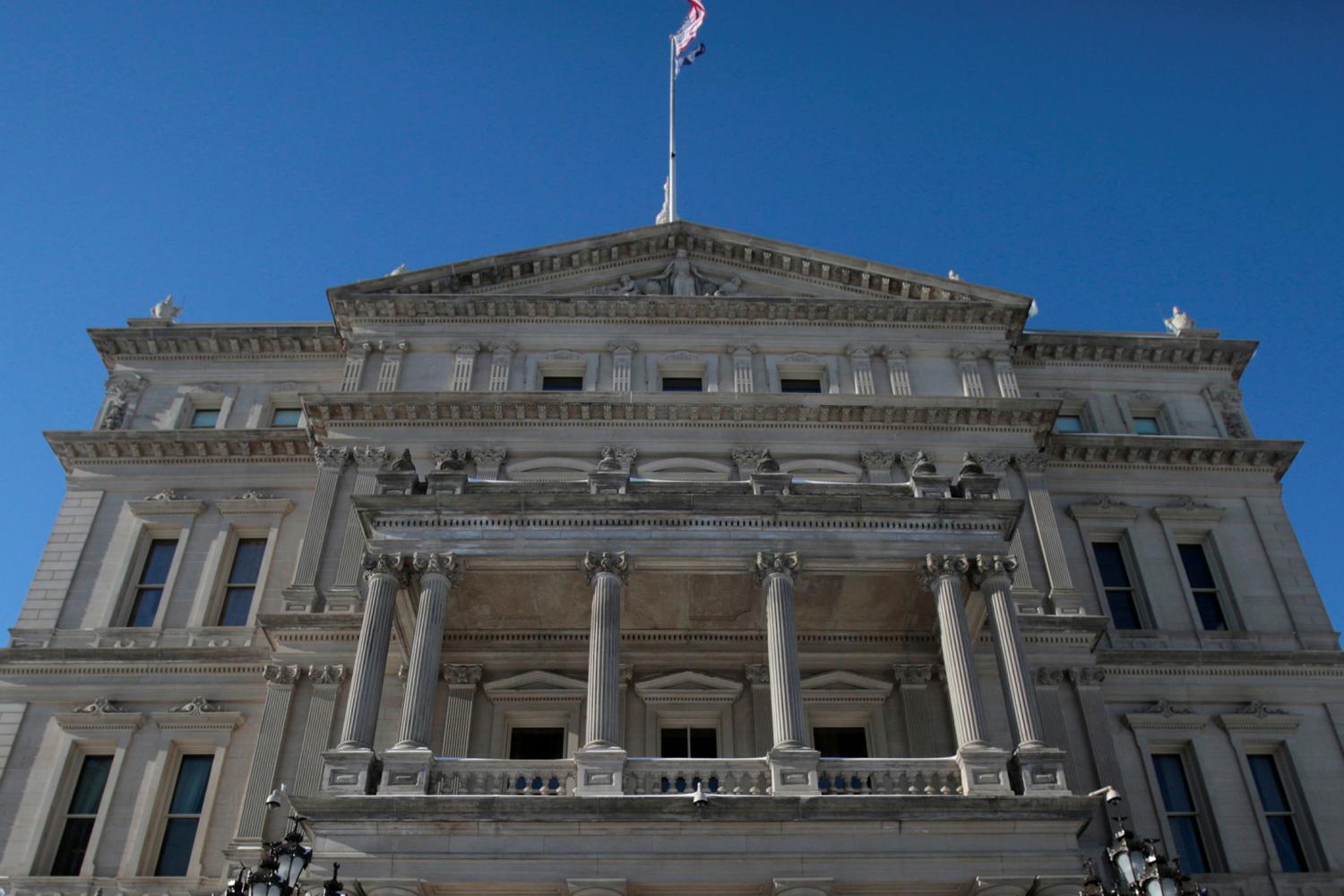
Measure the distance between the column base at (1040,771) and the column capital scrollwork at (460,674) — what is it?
10671 millimetres

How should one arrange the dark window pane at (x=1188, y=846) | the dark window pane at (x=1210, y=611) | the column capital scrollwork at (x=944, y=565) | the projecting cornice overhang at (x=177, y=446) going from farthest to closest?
the projecting cornice overhang at (x=177, y=446), the dark window pane at (x=1210, y=611), the dark window pane at (x=1188, y=846), the column capital scrollwork at (x=944, y=565)

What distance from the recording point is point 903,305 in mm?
32156

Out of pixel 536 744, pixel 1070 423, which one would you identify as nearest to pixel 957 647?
pixel 536 744

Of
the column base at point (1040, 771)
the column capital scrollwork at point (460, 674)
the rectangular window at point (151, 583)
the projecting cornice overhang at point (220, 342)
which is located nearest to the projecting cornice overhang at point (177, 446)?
the rectangular window at point (151, 583)

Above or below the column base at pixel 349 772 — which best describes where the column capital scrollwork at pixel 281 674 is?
above

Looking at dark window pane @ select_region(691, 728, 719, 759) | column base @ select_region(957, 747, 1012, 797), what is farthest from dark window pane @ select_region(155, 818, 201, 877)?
column base @ select_region(957, 747, 1012, 797)

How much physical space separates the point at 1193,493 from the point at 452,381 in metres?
18.9

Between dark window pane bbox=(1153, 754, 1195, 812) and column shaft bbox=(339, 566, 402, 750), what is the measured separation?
16087mm

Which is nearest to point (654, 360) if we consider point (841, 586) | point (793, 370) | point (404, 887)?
point (793, 370)

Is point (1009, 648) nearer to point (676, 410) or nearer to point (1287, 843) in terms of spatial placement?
point (1287, 843)

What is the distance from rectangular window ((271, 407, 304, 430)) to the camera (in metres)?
32.1

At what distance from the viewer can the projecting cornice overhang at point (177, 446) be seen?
3036 centimetres

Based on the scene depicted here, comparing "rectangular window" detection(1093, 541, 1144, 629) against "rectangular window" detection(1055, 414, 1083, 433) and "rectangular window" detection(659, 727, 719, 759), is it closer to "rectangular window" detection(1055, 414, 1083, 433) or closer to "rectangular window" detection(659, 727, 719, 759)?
"rectangular window" detection(1055, 414, 1083, 433)

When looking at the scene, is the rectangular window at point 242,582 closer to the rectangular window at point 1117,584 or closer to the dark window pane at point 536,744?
the dark window pane at point 536,744
